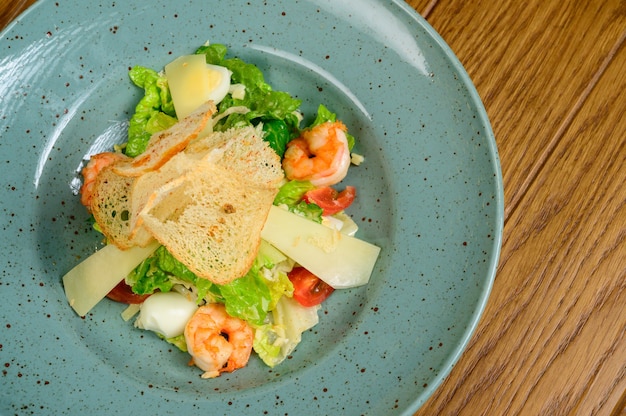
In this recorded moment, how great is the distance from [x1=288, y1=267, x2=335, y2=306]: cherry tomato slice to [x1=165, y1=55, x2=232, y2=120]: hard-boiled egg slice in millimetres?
805

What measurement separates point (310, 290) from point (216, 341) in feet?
1.39

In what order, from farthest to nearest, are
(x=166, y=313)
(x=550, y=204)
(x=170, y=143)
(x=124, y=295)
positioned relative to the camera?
(x=550, y=204)
(x=124, y=295)
(x=166, y=313)
(x=170, y=143)

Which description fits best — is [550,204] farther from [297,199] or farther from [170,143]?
[170,143]

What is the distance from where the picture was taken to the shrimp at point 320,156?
2443mm

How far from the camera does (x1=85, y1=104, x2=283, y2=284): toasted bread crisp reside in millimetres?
2311

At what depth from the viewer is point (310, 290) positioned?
2508mm

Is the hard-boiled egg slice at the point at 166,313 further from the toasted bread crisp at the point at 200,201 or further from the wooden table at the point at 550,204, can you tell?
the wooden table at the point at 550,204

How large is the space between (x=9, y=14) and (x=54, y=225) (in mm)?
949

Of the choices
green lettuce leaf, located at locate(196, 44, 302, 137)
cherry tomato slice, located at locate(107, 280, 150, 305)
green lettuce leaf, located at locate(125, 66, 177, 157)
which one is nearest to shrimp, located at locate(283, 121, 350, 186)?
green lettuce leaf, located at locate(196, 44, 302, 137)

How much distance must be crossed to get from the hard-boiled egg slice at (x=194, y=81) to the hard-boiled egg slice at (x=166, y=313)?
0.73m

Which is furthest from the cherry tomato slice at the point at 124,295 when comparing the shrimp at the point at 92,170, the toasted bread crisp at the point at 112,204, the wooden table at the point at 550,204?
the wooden table at the point at 550,204

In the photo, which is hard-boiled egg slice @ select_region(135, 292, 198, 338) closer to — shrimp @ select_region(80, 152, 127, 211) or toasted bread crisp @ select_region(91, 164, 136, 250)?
toasted bread crisp @ select_region(91, 164, 136, 250)

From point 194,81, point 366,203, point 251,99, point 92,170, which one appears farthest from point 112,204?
point 366,203

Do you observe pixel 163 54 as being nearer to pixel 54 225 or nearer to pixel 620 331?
pixel 54 225
